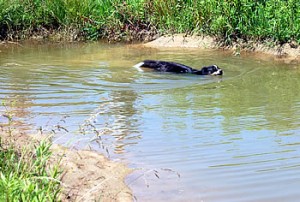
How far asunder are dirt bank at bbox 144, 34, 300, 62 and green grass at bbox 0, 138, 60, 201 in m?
8.29

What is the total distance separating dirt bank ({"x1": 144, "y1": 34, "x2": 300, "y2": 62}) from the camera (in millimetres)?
12485

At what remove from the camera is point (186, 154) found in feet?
19.5

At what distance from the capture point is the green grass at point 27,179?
3820 mm

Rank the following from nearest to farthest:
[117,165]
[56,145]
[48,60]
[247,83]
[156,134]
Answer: [117,165] → [56,145] → [156,134] → [247,83] → [48,60]

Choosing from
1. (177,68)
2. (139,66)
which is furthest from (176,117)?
(139,66)

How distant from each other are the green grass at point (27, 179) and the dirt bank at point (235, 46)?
829 cm

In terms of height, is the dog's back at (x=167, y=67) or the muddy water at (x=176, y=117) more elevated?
the dog's back at (x=167, y=67)

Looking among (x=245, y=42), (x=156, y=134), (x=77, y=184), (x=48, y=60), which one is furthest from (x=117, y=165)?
(x=245, y=42)

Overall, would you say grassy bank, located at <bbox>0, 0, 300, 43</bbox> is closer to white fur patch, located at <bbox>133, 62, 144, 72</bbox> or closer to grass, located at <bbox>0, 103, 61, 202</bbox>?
white fur patch, located at <bbox>133, 62, 144, 72</bbox>

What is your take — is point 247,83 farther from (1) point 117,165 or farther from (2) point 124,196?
(2) point 124,196

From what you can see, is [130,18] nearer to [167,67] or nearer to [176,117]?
[167,67]

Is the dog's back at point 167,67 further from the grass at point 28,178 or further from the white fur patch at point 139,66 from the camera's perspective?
the grass at point 28,178

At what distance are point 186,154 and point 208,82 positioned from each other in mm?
4069

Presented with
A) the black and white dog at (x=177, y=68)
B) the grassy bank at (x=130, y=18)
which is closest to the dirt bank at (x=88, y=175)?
the black and white dog at (x=177, y=68)
